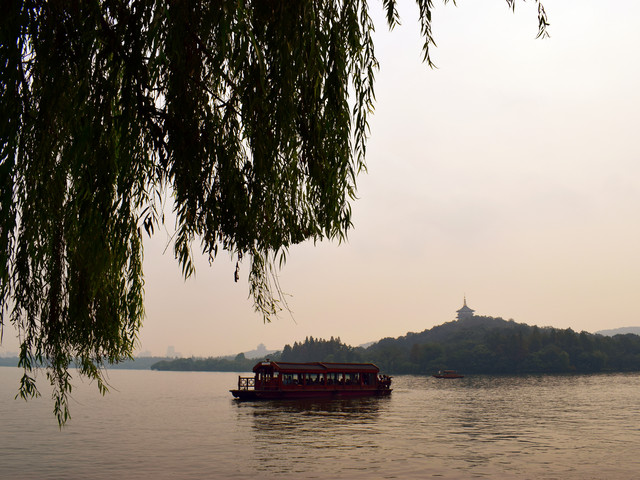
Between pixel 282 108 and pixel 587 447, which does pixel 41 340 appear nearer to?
pixel 282 108

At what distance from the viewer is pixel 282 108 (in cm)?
596

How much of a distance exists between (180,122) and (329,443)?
3611 centimetres

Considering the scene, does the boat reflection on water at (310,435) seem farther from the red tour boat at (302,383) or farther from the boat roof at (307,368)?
the boat roof at (307,368)

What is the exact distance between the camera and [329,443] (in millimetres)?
38938

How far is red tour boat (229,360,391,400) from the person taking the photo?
2500 inches

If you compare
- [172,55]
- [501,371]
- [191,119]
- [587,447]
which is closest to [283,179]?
[191,119]

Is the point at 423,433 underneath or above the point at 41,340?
underneath

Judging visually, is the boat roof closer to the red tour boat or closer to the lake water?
the red tour boat

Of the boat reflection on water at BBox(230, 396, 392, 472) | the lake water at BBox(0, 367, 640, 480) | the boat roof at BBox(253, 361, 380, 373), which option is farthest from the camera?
the boat roof at BBox(253, 361, 380, 373)

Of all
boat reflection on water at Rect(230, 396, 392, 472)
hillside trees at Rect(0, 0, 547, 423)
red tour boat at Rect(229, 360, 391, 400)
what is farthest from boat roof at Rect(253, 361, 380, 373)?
hillside trees at Rect(0, 0, 547, 423)

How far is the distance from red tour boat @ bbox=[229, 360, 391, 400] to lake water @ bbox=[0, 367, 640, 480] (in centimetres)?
141

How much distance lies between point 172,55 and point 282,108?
43.5 inches

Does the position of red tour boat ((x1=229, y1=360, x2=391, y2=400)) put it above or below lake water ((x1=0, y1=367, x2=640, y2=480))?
above

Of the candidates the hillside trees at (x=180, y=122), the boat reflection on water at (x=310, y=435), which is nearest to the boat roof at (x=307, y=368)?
the boat reflection on water at (x=310, y=435)
